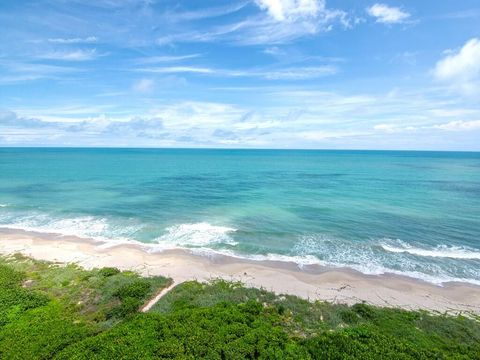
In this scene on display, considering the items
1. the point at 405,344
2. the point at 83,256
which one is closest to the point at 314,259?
the point at 405,344

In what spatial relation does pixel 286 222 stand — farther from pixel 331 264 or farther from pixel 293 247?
pixel 331 264

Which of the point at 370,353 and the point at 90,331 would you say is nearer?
the point at 370,353

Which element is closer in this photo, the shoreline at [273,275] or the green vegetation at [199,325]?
the green vegetation at [199,325]

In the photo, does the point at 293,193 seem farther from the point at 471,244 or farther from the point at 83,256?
the point at 83,256

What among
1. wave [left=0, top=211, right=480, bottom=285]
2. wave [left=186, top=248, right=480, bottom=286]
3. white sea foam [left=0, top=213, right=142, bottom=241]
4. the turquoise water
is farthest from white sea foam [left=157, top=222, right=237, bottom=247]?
white sea foam [left=0, top=213, right=142, bottom=241]

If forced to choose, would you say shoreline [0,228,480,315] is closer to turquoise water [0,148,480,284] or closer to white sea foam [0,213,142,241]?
turquoise water [0,148,480,284]

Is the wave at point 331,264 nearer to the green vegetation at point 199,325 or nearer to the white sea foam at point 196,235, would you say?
the white sea foam at point 196,235

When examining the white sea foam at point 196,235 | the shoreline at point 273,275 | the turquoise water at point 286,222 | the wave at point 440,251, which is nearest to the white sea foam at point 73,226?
the turquoise water at point 286,222
